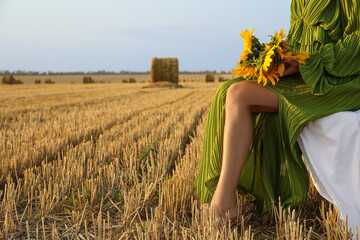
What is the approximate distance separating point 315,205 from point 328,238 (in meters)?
0.57

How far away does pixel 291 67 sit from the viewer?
5.87 ft

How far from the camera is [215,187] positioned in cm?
191

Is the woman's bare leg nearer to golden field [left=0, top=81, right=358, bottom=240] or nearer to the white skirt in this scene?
golden field [left=0, top=81, right=358, bottom=240]

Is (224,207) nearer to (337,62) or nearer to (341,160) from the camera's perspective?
(341,160)

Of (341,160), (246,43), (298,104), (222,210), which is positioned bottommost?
(222,210)

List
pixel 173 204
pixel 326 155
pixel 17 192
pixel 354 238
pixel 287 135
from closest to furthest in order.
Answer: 1. pixel 354 238
2. pixel 326 155
3. pixel 287 135
4. pixel 173 204
5. pixel 17 192

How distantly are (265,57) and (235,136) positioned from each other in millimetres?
408

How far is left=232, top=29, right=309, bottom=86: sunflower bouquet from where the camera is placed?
167 centimetres

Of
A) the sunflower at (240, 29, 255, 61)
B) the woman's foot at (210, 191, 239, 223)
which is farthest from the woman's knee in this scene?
the woman's foot at (210, 191, 239, 223)

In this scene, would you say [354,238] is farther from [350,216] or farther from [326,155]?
[326,155]

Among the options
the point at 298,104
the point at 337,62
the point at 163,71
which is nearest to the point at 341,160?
the point at 298,104

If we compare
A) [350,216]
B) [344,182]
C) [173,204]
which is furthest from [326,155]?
[173,204]

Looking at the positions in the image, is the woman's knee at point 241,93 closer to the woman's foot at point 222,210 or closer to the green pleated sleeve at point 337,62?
the green pleated sleeve at point 337,62

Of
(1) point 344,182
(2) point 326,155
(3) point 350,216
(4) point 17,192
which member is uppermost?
(2) point 326,155
